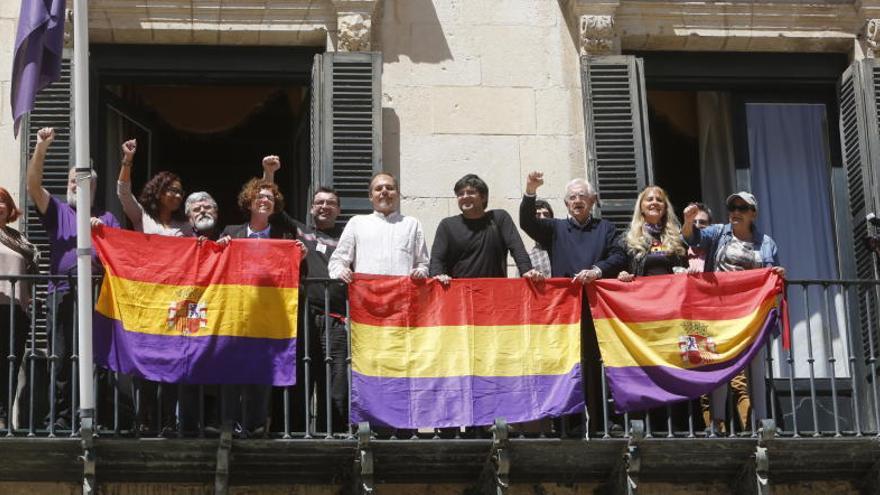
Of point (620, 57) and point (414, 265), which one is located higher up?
point (620, 57)

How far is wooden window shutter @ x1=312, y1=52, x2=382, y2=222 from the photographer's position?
1476cm

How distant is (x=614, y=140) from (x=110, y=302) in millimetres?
4173

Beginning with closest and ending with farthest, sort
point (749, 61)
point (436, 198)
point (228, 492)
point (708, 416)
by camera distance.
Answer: point (228, 492) < point (708, 416) < point (436, 198) < point (749, 61)

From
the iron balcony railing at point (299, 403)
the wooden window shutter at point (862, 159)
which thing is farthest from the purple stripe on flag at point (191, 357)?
the wooden window shutter at point (862, 159)

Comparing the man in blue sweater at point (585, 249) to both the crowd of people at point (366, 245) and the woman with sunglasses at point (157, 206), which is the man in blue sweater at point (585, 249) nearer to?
the crowd of people at point (366, 245)

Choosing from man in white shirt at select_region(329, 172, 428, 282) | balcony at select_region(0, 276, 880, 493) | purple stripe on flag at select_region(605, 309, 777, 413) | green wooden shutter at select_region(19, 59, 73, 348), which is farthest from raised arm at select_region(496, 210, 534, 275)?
green wooden shutter at select_region(19, 59, 73, 348)

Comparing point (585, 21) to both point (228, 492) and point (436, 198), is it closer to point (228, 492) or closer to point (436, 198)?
point (436, 198)

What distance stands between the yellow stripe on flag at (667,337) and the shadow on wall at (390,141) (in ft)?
7.79

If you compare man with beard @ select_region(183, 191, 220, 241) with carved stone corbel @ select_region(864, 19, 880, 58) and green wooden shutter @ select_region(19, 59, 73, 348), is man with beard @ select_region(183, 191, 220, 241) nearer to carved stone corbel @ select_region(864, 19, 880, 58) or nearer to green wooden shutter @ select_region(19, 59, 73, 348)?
green wooden shutter @ select_region(19, 59, 73, 348)

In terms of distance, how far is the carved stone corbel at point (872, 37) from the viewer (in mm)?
15531

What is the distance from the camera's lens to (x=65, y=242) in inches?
532

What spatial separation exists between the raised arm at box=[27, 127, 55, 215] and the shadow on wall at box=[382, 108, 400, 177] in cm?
265

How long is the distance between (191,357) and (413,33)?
365 cm

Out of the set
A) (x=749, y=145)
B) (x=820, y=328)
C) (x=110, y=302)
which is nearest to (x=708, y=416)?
(x=820, y=328)
